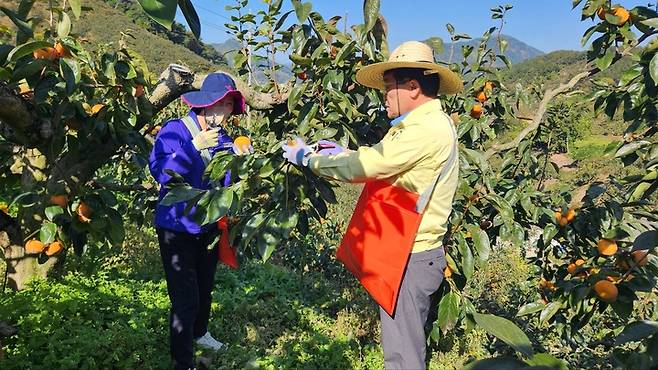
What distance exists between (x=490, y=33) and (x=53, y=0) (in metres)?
2.15

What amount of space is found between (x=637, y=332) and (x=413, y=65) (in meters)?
0.95

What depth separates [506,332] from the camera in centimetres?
56

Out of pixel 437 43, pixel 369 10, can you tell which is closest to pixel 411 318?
pixel 369 10

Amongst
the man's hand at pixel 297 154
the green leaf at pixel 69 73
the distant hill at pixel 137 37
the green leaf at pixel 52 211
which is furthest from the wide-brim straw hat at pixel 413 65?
the distant hill at pixel 137 37

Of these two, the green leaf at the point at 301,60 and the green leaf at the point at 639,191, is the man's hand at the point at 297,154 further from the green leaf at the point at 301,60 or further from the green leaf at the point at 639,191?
the green leaf at the point at 639,191

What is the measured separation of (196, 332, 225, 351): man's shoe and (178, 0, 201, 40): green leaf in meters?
2.37

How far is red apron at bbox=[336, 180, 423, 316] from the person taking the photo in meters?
1.52

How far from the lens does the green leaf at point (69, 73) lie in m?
1.59

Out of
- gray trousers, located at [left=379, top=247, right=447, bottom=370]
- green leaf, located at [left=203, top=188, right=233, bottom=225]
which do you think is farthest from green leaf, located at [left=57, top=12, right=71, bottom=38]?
gray trousers, located at [left=379, top=247, right=447, bottom=370]

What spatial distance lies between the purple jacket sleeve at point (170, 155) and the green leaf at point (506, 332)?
5.47 ft

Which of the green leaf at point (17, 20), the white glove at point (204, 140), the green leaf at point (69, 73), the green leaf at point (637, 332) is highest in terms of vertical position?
the green leaf at point (17, 20)

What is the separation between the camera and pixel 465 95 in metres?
2.77

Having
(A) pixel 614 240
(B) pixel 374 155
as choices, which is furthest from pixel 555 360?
(A) pixel 614 240

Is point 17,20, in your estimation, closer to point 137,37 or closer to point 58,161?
point 58,161
